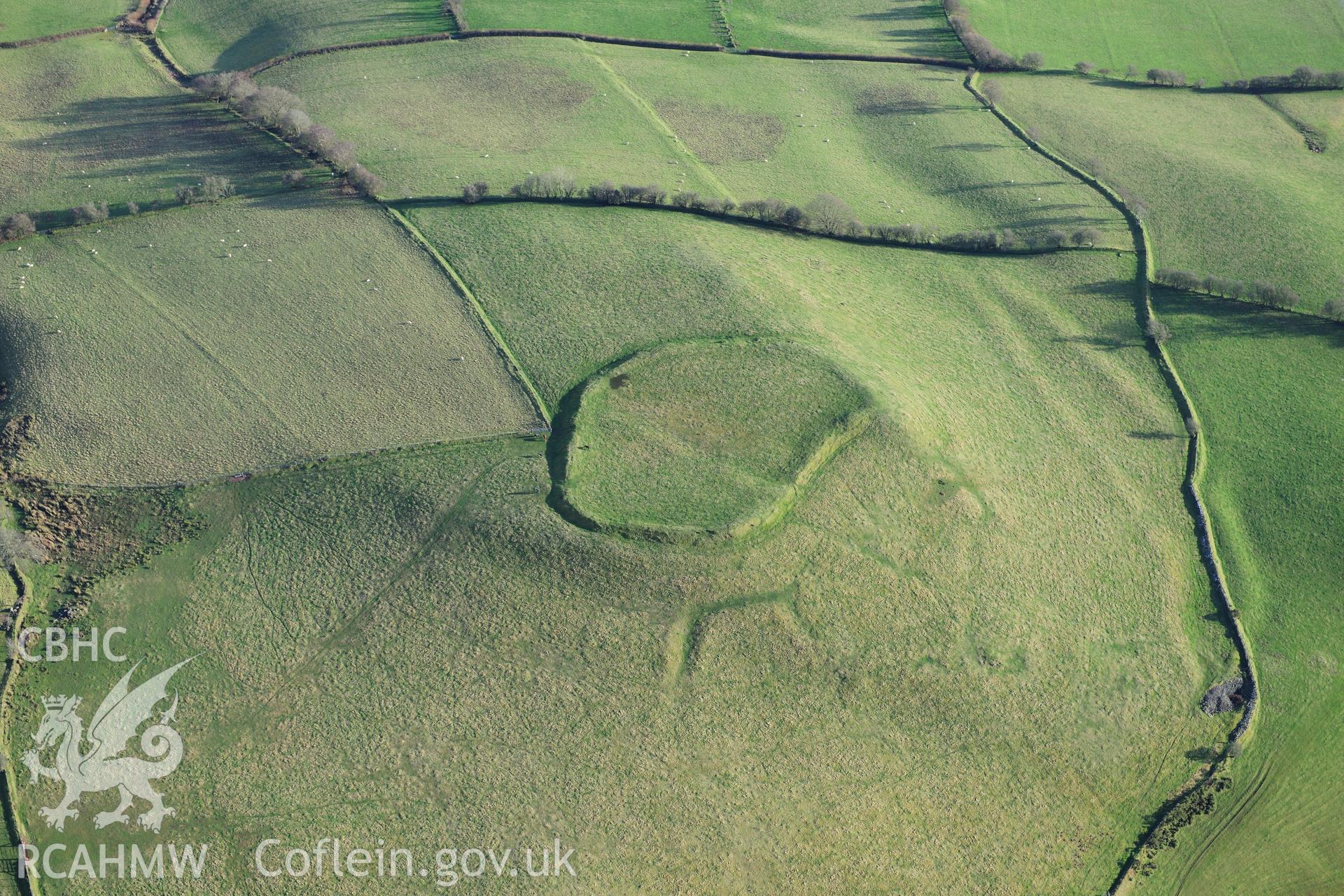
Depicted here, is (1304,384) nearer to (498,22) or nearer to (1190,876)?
(1190,876)

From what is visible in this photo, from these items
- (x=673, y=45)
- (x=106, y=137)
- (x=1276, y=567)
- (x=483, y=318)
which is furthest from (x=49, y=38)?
(x=1276, y=567)

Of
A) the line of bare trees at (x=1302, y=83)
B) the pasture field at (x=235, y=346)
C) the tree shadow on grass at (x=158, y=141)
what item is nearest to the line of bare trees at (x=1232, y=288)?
the line of bare trees at (x=1302, y=83)

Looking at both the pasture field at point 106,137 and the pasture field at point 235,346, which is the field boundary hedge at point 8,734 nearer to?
the pasture field at point 235,346

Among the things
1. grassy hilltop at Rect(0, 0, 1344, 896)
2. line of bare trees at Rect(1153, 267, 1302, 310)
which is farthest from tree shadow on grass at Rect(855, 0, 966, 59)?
line of bare trees at Rect(1153, 267, 1302, 310)

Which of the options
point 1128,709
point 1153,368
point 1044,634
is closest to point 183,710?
point 1044,634

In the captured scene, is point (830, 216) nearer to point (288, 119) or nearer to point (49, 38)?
point (288, 119)

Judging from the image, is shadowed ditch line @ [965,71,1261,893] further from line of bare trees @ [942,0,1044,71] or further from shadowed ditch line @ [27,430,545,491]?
shadowed ditch line @ [27,430,545,491]
